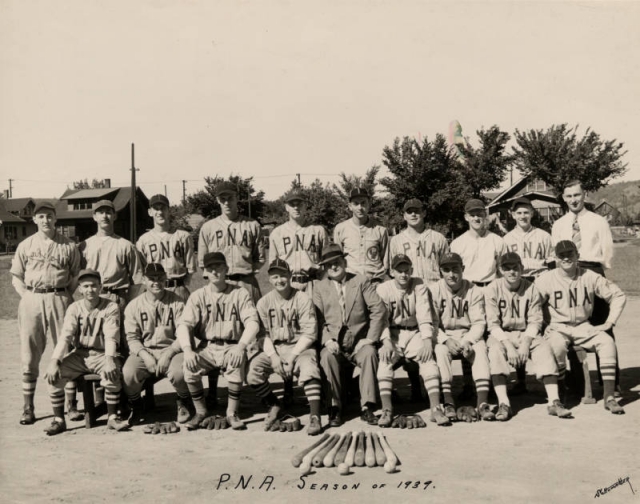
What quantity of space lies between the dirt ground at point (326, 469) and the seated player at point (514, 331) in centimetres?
37

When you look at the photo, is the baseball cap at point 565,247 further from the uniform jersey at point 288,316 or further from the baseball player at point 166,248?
the baseball player at point 166,248

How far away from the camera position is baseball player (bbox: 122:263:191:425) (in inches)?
245

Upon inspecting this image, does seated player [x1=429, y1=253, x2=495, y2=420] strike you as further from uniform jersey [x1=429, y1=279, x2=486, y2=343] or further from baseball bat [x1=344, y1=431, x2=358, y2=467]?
baseball bat [x1=344, y1=431, x2=358, y2=467]

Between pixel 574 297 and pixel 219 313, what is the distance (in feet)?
12.4

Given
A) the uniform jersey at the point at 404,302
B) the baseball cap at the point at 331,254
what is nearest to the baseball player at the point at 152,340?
the baseball cap at the point at 331,254

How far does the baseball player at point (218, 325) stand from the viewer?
621 cm

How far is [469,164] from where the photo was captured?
41344mm

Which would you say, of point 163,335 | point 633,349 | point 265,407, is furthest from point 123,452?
point 633,349

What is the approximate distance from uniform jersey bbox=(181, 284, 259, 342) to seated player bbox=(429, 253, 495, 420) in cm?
197

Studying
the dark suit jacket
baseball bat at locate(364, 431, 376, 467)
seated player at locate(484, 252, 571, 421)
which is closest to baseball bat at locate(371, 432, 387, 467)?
baseball bat at locate(364, 431, 376, 467)

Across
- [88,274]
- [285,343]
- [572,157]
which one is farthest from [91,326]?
[572,157]

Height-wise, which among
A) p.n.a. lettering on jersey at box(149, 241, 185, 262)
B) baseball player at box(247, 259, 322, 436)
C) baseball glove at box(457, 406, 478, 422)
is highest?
p.n.a. lettering on jersey at box(149, 241, 185, 262)

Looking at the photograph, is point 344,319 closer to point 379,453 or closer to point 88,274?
point 379,453

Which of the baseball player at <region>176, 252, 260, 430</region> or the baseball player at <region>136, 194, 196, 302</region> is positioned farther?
the baseball player at <region>136, 194, 196, 302</region>
